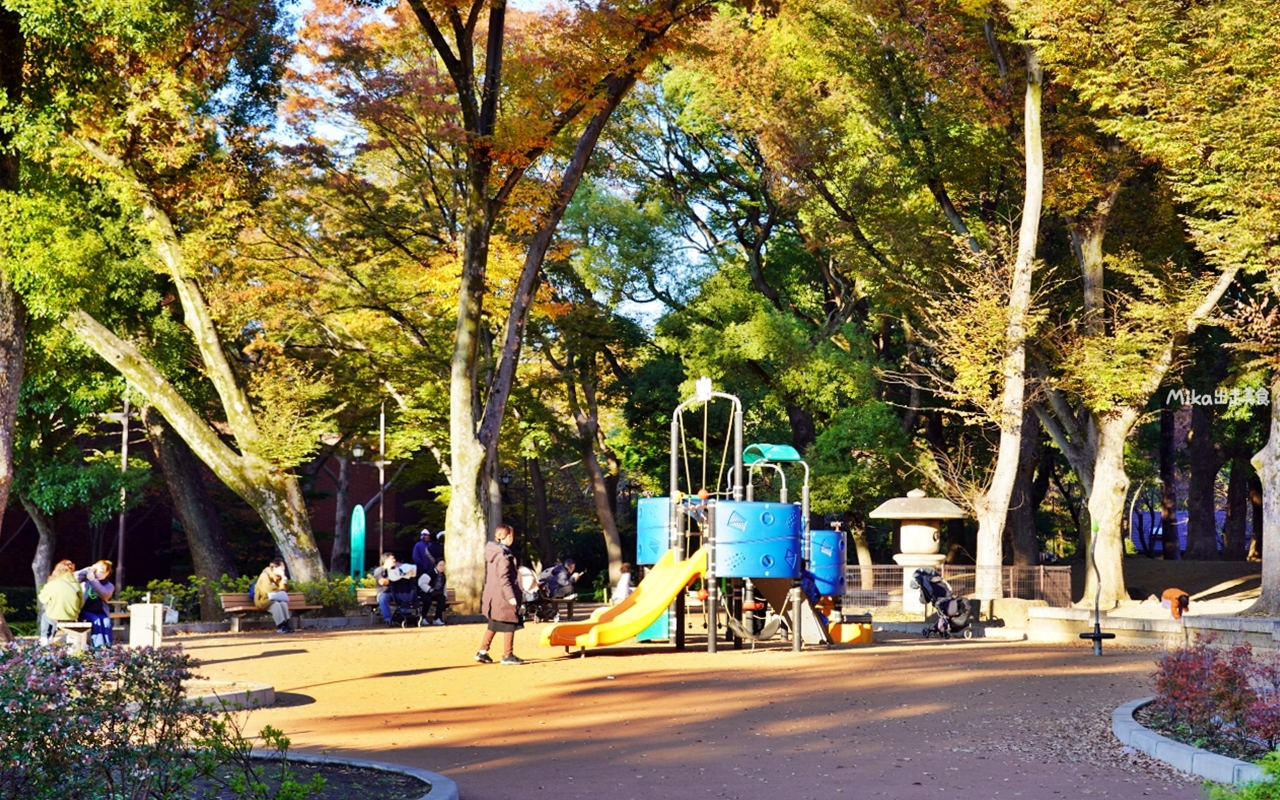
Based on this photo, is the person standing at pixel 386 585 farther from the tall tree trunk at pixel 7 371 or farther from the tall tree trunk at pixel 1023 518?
the tall tree trunk at pixel 1023 518

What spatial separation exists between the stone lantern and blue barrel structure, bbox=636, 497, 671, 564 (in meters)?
9.96

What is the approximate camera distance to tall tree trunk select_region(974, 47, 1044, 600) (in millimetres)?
26750

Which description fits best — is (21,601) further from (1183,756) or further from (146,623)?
(1183,756)

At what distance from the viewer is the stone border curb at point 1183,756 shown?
8320 mm

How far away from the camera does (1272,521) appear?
65.9 feet

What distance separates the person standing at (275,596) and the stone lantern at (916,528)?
41.4 feet

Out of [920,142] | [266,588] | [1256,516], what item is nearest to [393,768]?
[266,588]

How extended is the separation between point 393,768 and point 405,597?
51.4ft

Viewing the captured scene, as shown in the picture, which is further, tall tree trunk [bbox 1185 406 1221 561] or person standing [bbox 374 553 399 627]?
tall tree trunk [bbox 1185 406 1221 561]

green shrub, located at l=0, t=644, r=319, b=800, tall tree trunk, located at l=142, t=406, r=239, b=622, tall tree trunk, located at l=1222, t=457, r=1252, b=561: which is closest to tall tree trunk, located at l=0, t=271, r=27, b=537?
green shrub, located at l=0, t=644, r=319, b=800

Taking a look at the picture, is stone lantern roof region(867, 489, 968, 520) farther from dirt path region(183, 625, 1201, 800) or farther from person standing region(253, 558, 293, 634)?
person standing region(253, 558, 293, 634)

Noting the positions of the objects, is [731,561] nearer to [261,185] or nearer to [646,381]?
[261,185]

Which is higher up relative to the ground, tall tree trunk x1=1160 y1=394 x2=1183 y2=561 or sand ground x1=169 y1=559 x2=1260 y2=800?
tall tree trunk x1=1160 y1=394 x2=1183 y2=561

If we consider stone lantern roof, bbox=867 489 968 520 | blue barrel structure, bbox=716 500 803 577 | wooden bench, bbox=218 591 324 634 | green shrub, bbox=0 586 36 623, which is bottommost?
green shrub, bbox=0 586 36 623
